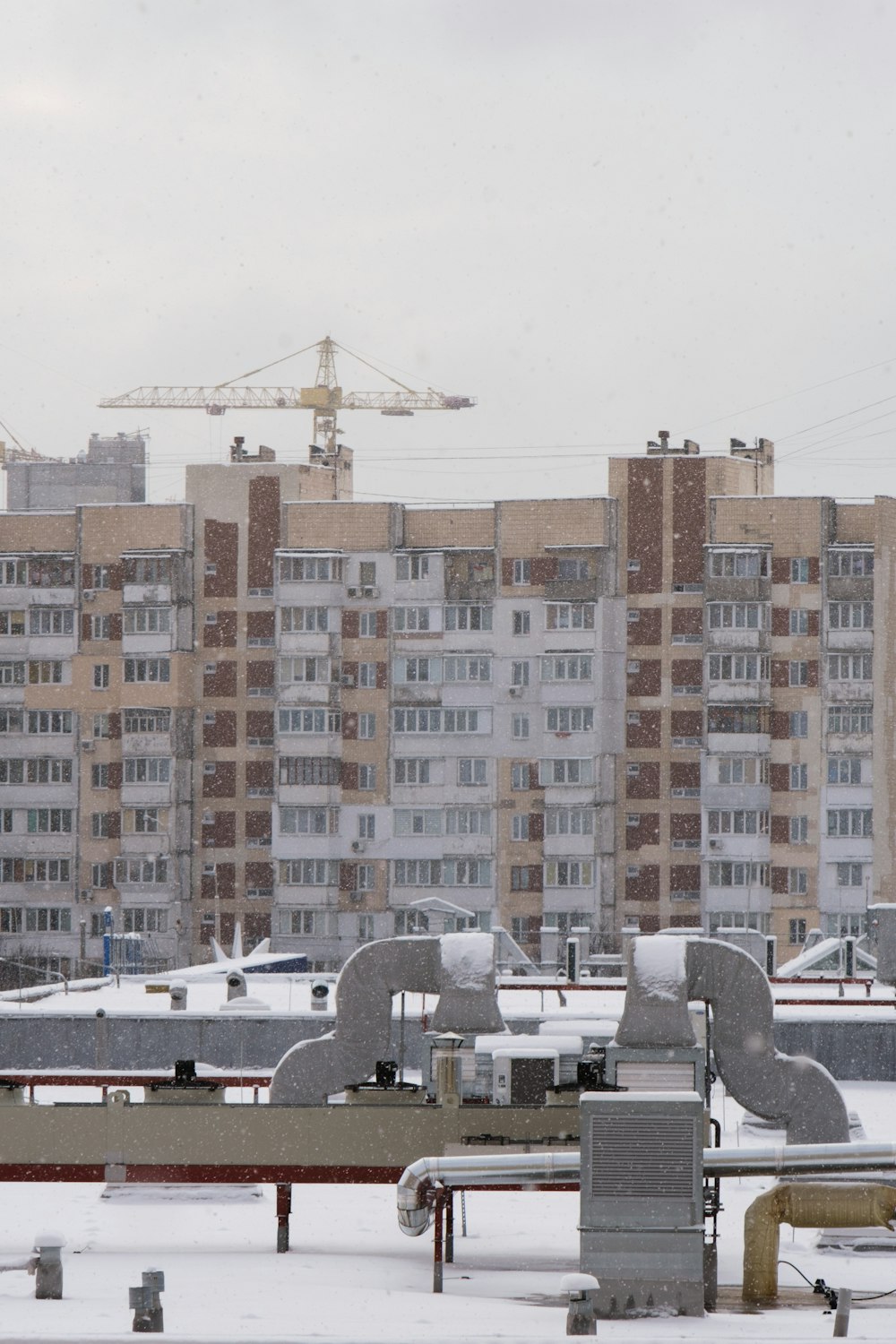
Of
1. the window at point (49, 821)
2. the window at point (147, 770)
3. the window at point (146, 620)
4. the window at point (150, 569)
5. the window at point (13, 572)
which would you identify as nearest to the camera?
the window at point (150, 569)

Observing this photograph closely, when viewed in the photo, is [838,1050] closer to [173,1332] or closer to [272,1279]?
[272,1279]

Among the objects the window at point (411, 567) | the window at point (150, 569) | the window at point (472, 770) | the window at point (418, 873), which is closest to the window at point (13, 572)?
the window at point (150, 569)

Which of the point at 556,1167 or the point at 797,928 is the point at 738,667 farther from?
the point at 556,1167

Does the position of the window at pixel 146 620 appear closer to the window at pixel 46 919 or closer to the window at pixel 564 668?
the window at pixel 46 919

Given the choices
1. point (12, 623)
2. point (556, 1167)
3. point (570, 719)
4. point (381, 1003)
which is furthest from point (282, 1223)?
point (12, 623)

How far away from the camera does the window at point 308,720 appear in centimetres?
8000

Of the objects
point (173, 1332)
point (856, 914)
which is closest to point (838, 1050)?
point (173, 1332)

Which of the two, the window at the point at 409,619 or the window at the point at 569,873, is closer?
the window at the point at 569,873

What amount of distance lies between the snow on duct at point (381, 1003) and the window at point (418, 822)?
57.1m

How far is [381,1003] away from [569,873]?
56218 mm

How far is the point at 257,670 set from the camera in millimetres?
82188

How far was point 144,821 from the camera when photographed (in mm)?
80875

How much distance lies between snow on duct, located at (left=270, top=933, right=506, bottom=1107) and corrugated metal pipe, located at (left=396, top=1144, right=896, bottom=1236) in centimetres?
548

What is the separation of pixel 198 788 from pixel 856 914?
Answer: 2732 cm
